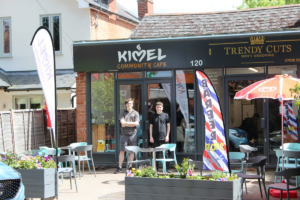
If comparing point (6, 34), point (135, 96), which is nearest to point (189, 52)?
point (135, 96)

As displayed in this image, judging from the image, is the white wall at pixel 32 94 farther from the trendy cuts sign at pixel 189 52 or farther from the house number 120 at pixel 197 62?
the house number 120 at pixel 197 62

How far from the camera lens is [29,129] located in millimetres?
10078

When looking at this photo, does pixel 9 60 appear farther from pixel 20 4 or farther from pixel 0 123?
pixel 0 123

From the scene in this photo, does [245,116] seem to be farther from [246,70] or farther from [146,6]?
[146,6]

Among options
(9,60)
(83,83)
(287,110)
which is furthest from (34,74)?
(287,110)

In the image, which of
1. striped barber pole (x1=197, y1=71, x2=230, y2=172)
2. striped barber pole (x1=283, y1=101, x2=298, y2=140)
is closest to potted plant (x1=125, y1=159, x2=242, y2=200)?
striped barber pole (x1=197, y1=71, x2=230, y2=172)

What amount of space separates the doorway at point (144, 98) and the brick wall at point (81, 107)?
1012 millimetres

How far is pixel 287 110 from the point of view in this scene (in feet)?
31.1

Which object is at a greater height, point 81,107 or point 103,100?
point 103,100

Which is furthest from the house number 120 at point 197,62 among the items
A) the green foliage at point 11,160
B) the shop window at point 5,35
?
the shop window at point 5,35

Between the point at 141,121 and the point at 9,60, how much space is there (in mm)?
9117

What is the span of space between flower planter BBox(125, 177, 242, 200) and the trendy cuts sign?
502cm

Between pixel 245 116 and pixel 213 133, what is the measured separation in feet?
14.1

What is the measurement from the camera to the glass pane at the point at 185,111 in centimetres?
997
